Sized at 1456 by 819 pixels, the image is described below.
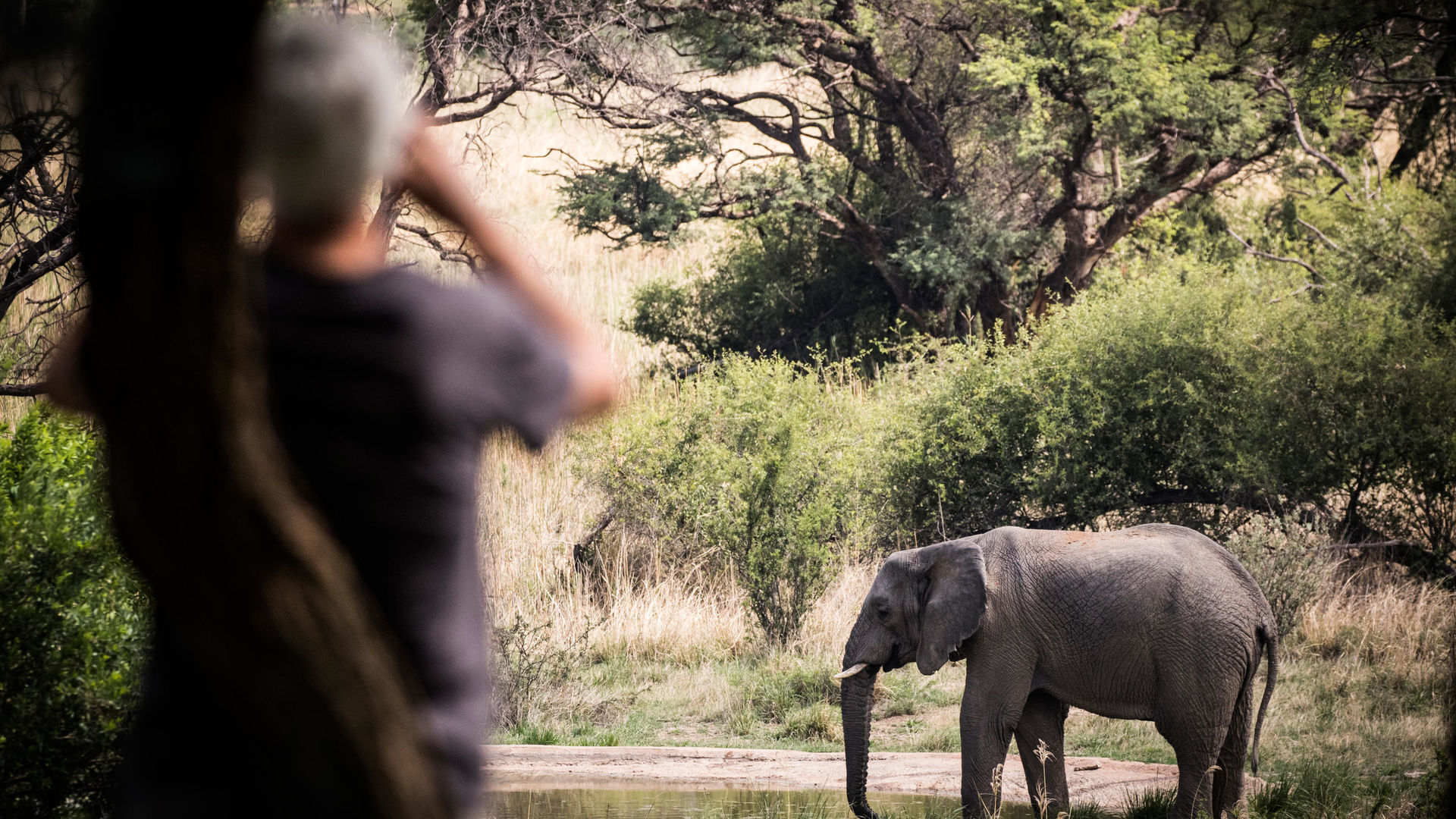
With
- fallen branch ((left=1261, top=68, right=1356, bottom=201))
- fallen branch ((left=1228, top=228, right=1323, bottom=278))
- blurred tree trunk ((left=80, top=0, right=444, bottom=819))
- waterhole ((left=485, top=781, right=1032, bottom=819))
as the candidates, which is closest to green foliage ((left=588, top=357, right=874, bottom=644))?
waterhole ((left=485, top=781, right=1032, bottom=819))

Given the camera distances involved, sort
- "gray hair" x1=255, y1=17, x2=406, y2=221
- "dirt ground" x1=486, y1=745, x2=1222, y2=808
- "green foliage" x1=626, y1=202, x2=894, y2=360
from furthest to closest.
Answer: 1. "green foliage" x1=626, y1=202, x2=894, y2=360
2. "dirt ground" x1=486, y1=745, x2=1222, y2=808
3. "gray hair" x1=255, y1=17, x2=406, y2=221

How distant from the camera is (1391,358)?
40.7ft

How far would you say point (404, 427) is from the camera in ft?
5.30

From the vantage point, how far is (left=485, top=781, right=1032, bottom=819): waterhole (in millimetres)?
7648

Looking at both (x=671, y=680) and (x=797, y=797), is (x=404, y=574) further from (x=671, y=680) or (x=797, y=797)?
(x=671, y=680)

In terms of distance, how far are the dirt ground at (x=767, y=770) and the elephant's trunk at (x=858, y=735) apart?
1.21 meters

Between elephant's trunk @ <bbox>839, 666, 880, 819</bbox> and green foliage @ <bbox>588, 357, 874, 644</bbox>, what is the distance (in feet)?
15.7

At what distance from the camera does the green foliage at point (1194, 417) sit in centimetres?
1242

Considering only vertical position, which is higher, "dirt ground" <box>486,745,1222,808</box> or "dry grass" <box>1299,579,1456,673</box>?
"dry grass" <box>1299,579,1456,673</box>

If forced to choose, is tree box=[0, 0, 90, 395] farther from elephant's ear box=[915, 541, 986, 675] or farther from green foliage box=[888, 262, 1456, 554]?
green foliage box=[888, 262, 1456, 554]

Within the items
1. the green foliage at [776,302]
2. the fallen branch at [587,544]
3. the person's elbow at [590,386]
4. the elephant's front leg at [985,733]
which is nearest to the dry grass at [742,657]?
the fallen branch at [587,544]

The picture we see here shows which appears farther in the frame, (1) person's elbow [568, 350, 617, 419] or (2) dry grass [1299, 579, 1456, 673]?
(2) dry grass [1299, 579, 1456, 673]

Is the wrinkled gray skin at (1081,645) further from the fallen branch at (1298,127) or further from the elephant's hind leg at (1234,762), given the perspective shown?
the fallen branch at (1298,127)

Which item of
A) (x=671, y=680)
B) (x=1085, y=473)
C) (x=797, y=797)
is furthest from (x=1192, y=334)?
(x=797, y=797)
